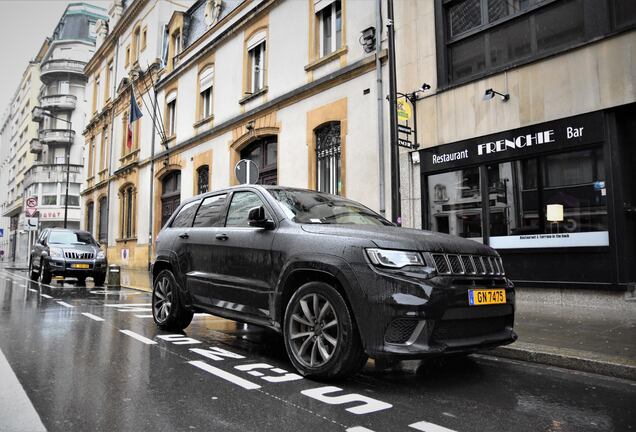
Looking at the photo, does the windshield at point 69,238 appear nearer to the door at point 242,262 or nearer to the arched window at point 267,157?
the arched window at point 267,157

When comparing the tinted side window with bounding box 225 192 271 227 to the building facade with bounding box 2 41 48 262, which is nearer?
the tinted side window with bounding box 225 192 271 227

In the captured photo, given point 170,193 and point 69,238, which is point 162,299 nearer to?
point 69,238

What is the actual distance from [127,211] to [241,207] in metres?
23.7

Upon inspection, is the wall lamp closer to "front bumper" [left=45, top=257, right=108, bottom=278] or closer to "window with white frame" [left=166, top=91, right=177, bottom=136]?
"front bumper" [left=45, top=257, right=108, bottom=278]

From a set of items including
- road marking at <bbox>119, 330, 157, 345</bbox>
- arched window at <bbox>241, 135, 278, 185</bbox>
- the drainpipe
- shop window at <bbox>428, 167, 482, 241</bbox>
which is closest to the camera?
road marking at <bbox>119, 330, 157, 345</bbox>

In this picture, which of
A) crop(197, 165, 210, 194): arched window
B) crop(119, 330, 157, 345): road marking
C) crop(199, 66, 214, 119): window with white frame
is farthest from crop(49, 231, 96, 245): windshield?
crop(119, 330, 157, 345): road marking

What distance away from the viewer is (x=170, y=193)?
22.6 meters

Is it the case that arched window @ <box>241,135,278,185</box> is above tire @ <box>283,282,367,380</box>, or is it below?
above

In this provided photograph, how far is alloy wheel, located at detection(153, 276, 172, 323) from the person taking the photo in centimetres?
652

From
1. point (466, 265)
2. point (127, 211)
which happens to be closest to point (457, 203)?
point (466, 265)

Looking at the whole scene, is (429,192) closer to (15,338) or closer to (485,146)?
(485,146)

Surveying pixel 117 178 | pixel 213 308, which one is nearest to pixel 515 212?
pixel 213 308

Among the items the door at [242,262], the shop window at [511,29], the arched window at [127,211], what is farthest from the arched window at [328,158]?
the arched window at [127,211]

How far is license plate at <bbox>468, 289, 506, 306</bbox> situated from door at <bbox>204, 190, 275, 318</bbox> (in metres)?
1.81
